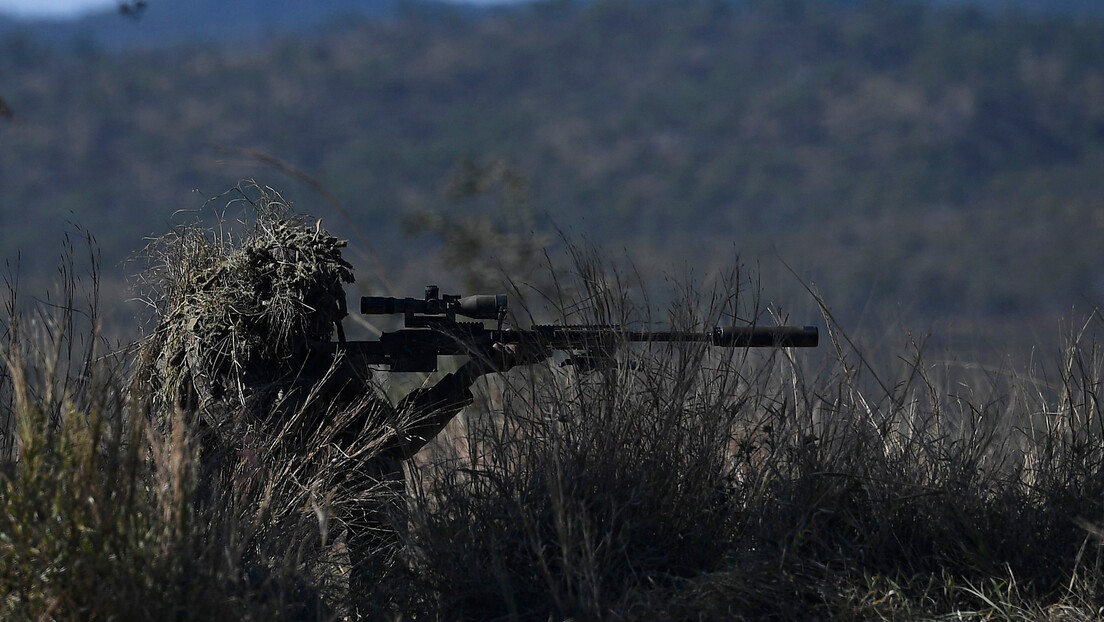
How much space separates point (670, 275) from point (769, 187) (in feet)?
303

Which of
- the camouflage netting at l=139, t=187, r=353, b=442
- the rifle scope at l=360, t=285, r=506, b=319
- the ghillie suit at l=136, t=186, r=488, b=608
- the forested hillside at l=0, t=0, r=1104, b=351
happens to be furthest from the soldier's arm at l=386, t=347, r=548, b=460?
the forested hillside at l=0, t=0, r=1104, b=351

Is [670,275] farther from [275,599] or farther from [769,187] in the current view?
[769,187]

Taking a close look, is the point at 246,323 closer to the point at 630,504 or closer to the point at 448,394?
the point at 448,394

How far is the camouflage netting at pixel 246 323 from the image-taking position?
441 centimetres

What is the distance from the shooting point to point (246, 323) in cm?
447

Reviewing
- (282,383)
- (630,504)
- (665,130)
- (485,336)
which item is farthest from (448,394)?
(665,130)

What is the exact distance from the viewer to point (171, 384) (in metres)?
4.53

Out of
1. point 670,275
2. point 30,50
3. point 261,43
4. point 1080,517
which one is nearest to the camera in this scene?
point 1080,517

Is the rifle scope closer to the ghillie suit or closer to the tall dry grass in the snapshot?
the ghillie suit

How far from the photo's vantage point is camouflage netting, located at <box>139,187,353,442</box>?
14.5ft

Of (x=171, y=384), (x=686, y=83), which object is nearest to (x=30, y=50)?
(x=686, y=83)

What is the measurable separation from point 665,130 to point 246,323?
355ft

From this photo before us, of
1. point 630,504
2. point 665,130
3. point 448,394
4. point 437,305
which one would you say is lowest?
point 630,504

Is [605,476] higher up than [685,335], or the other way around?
[685,335]
